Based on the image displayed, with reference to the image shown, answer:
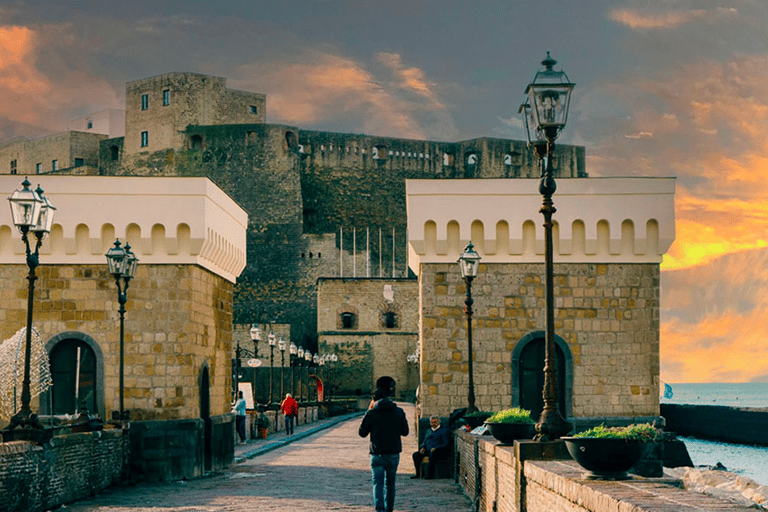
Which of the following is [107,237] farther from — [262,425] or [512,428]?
[262,425]

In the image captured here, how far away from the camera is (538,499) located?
885 centimetres

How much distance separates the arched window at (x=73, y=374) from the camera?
17797 millimetres

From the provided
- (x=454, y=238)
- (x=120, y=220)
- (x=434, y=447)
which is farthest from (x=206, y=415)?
(x=454, y=238)

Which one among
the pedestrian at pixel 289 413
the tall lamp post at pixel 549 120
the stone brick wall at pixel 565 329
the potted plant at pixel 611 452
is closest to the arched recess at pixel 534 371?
the stone brick wall at pixel 565 329

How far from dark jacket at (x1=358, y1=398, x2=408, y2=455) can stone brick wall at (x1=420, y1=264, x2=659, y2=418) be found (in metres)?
8.23

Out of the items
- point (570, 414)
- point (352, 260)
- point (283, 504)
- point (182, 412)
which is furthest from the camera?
point (352, 260)

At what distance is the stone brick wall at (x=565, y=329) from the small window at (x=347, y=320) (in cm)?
4864

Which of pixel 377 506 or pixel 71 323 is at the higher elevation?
pixel 71 323

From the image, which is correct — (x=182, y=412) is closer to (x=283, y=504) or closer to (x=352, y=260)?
(x=283, y=504)

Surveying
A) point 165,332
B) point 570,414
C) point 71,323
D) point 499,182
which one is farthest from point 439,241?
point 71,323

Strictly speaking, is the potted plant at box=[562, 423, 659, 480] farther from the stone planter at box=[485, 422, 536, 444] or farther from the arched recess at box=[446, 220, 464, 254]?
the arched recess at box=[446, 220, 464, 254]

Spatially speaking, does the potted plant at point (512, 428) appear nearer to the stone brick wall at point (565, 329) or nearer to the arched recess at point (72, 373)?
the stone brick wall at point (565, 329)

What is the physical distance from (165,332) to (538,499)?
10.1 metres

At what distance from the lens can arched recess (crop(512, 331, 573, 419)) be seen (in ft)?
64.0
